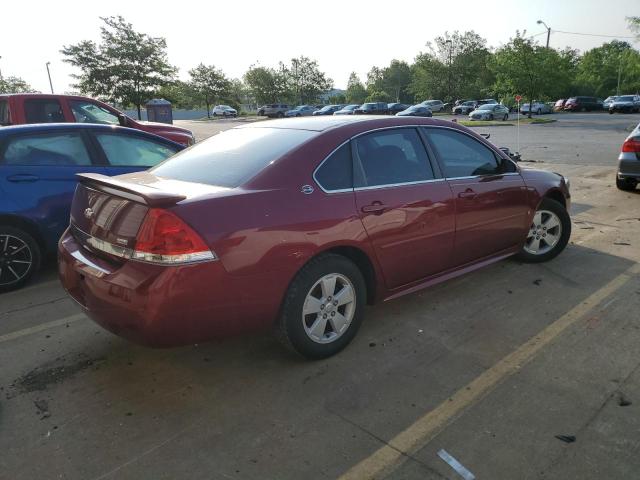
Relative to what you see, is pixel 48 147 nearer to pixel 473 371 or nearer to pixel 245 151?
pixel 245 151

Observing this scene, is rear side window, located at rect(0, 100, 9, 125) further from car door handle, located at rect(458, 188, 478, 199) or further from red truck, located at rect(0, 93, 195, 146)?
car door handle, located at rect(458, 188, 478, 199)

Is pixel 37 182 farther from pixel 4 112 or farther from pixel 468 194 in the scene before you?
pixel 4 112

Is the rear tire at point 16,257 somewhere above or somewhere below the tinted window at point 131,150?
below

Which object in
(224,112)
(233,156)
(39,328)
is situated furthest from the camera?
(224,112)

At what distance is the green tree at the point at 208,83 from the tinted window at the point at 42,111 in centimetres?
5701

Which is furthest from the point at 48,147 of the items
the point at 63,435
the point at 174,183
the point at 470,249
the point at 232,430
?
the point at 470,249

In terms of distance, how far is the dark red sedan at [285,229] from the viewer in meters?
2.70

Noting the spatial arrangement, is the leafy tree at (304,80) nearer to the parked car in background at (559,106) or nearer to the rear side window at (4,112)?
the parked car in background at (559,106)

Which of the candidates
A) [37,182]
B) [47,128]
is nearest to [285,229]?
[37,182]

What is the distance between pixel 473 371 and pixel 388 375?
0.55 m

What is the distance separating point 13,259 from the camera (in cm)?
465

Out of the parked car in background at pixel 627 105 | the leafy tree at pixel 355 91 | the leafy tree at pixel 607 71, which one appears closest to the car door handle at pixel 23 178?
the parked car in background at pixel 627 105

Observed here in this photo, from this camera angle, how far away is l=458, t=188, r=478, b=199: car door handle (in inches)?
158

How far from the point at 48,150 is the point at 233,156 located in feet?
8.89
